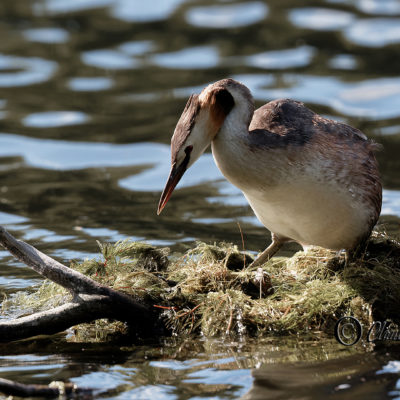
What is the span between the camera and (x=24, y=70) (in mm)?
16766

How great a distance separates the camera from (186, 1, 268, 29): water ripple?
59.5 feet

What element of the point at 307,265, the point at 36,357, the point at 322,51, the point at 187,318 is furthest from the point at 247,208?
the point at 322,51

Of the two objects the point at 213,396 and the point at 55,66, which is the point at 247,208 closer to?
the point at 213,396

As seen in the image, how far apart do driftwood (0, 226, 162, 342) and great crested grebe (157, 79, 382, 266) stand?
99 centimetres

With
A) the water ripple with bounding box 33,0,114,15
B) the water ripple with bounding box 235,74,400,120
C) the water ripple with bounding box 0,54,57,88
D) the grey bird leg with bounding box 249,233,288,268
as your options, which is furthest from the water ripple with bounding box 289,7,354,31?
the grey bird leg with bounding box 249,233,288,268

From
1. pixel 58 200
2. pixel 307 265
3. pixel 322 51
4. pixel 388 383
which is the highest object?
pixel 322 51

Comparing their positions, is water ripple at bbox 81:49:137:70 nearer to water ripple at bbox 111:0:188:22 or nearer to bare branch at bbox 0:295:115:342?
water ripple at bbox 111:0:188:22

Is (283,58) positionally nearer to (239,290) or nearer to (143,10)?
(143,10)

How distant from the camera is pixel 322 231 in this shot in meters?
7.14

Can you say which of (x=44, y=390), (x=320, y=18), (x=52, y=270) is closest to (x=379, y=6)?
(x=320, y=18)

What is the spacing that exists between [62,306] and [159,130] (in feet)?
26.2

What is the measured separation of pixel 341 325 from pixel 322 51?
36.4 ft

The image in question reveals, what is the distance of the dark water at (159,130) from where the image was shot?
5.76 meters

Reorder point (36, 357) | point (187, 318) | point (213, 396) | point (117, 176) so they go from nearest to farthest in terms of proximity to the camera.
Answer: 1. point (213, 396)
2. point (36, 357)
3. point (187, 318)
4. point (117, 176)
